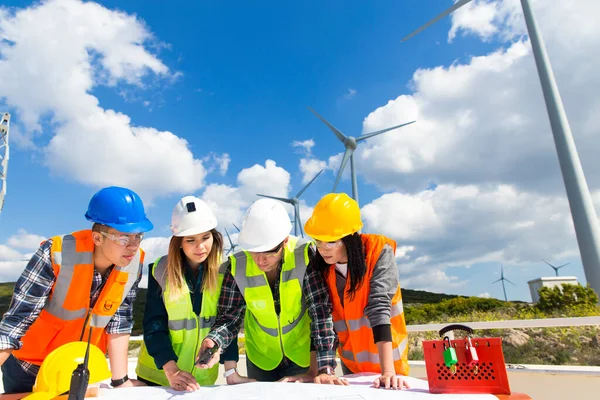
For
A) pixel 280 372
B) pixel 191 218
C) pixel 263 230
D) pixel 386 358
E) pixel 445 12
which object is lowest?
pixel 280 372

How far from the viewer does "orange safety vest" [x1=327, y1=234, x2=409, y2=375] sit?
287 cm

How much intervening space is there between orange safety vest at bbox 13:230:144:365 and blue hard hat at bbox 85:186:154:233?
21 cm

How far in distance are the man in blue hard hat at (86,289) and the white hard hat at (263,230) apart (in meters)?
0.76

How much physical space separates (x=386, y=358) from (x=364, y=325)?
394 millimetres

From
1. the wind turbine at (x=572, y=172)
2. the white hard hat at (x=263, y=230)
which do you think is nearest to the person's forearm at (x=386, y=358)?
the white hard hat at (x=263, y=230)

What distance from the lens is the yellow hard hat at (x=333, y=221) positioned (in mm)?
2900

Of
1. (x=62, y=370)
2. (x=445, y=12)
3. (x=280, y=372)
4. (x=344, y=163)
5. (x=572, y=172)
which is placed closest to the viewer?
(x=62, y=370)

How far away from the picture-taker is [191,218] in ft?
10.1

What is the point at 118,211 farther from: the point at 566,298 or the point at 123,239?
the point at 566,298

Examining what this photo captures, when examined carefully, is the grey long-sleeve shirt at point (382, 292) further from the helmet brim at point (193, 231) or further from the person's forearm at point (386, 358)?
the helmet brim at point (193, 231)

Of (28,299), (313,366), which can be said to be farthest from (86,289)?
(313,366)

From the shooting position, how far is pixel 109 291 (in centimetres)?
294

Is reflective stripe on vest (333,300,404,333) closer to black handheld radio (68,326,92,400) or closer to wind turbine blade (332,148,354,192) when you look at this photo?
black handheld radio (68,326,92,400)

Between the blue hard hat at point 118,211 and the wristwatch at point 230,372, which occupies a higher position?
the blue hard hat at point 118,211
